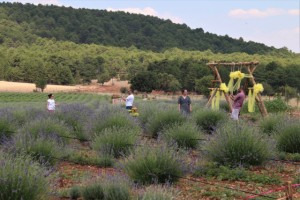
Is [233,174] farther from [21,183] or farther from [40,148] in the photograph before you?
[21,183]

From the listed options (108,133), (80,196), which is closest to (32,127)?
(108,133)

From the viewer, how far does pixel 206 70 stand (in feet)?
344

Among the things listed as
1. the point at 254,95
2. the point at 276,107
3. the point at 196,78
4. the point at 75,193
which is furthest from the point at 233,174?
the point at 196,78

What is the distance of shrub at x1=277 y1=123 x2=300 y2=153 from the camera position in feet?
33.1

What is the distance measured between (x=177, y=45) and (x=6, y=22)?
71.4 meters

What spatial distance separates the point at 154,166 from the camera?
23.6ft

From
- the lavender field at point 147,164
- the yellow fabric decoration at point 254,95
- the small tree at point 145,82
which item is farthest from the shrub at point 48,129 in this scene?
the small tree at point 145,82

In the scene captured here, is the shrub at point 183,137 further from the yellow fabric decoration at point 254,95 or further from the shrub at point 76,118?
the yellow fabric decoration at point 254,95

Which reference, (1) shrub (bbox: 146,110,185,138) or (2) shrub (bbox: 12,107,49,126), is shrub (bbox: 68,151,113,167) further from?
(2) shrub (bbox: 12,107,49,126)

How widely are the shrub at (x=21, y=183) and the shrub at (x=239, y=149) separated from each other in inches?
157

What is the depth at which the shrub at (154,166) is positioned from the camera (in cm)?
713

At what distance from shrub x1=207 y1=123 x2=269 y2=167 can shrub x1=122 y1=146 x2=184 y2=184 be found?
1344mm

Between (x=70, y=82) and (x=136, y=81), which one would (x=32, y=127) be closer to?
(x=136, y=81)

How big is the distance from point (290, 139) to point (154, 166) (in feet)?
14.1
